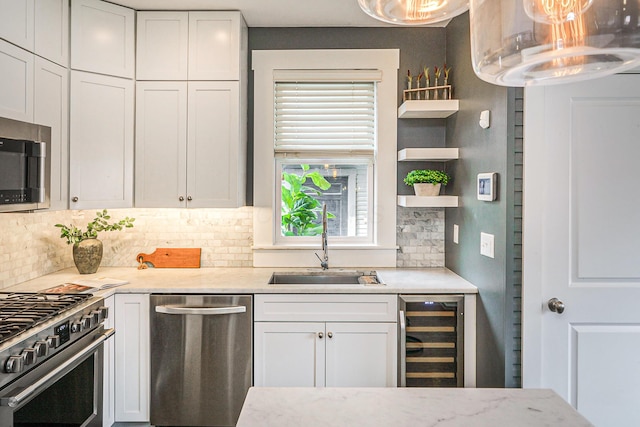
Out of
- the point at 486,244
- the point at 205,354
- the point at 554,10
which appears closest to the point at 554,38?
the point at 554,10

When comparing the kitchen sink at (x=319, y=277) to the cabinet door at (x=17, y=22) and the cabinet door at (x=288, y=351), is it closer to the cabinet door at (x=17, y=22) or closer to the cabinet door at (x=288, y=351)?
the cabinet door at (x=288, y=351)

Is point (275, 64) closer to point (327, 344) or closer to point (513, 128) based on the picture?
point (513, 128)

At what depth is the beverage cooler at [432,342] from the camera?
8.09 feet

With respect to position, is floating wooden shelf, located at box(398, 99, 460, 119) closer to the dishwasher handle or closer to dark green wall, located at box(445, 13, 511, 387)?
dark green wall, located at box(445, 13, 511, 387)

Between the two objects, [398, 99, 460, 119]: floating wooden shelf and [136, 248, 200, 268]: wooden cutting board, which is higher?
[398, 99, 460, 119]: floating wooden shelf

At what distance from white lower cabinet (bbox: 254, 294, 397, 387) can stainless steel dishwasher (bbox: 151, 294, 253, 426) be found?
112 mm

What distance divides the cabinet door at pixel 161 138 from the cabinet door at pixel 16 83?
0.63 metres

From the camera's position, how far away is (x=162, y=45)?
2.82 metres

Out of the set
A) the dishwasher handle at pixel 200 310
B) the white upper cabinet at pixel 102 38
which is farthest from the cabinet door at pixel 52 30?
the dishwasher handle at pixel 200 310

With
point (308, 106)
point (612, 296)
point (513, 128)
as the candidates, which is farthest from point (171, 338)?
point (612, 296)

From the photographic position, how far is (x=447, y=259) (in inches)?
Answer: 121

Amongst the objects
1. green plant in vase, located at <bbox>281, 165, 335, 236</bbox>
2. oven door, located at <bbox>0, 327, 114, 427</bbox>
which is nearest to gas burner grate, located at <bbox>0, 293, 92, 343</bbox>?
oven door, located at <bbox>0, 327, 114, 427</bbox>

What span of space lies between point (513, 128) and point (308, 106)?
4.86 feet

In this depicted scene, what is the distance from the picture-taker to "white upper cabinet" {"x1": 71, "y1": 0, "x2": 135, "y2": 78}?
2.63 m
